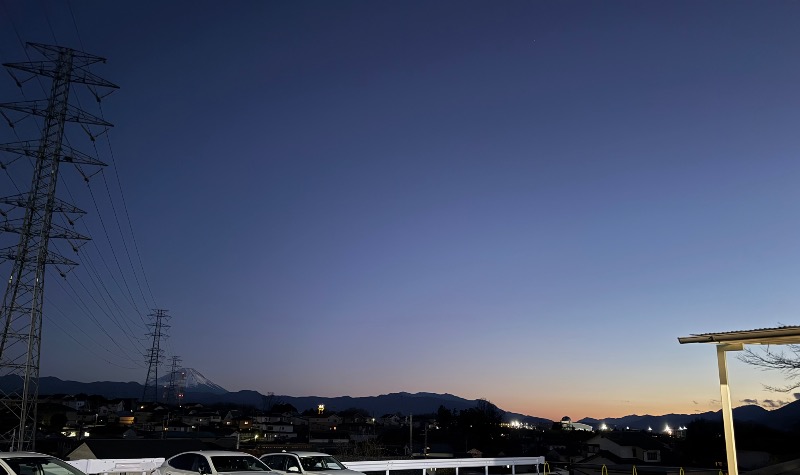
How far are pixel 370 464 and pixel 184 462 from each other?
17.3ft

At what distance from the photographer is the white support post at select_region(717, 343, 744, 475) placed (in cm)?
1217

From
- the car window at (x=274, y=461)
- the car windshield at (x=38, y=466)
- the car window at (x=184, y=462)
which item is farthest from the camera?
the car window at (x=274, y=461)

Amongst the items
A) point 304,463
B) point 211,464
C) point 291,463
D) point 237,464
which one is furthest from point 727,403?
point 211,464

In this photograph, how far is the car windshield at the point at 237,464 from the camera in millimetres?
15266

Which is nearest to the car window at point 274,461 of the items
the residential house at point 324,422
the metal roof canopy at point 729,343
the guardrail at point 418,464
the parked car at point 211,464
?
the parked car at point 211,464

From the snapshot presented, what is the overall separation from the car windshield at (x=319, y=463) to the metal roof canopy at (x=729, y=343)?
9554 millimetres

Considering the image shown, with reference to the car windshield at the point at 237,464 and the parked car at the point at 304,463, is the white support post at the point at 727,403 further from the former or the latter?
the car windshield at the point at 237,464

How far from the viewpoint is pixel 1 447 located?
138 feet

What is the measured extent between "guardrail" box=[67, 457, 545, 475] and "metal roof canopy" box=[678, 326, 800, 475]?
335 inches

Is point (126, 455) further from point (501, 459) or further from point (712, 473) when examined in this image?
point (712, 473)

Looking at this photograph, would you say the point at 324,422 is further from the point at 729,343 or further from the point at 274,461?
the point at 729,343

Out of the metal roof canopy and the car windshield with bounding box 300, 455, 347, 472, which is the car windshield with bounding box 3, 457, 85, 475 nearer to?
the car windshield with bounding box 300, 455, 347, 472

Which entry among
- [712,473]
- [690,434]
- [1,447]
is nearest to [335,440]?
[690,434]

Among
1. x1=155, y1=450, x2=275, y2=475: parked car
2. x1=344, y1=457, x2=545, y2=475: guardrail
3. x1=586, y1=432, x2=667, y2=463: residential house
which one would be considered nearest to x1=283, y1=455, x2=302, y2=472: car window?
x1=155, y1=450, x2=275, y2=475: parked car
